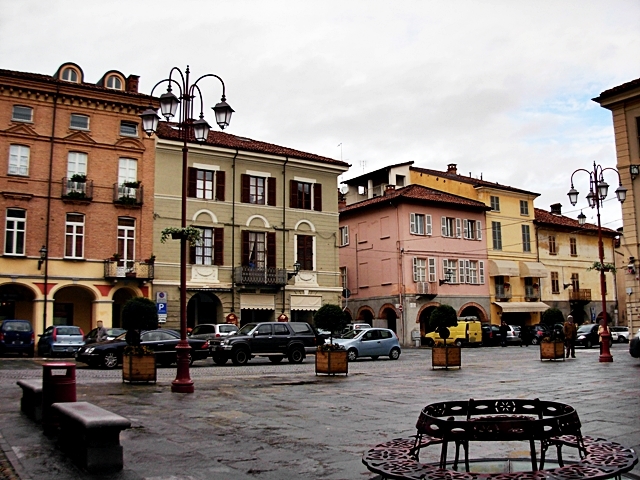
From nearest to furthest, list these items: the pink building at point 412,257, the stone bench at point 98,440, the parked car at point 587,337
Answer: the stone bench at point 98,440, the parked car at point 587,337, the pink building at point 412,257

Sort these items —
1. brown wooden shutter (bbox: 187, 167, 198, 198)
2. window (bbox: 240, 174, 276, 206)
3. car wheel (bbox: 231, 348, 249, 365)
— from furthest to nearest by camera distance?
window (bbox: 240, 174, 276, 206) < brown wooden shutter (bbox: 187, 167, 198, 198) < car wheel (bbox: 231, 348, 249, 365)

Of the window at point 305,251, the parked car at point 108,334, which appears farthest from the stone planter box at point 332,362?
the window at point 305,251

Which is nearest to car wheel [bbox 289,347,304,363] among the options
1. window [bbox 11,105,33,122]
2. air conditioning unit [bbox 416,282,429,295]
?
window [bbox 11,105,33,122]

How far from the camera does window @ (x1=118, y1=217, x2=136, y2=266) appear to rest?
36250mm

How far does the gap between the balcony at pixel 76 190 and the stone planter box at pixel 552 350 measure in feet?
75.8

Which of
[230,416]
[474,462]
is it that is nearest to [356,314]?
[230,416]

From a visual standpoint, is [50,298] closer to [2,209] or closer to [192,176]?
[2,209]

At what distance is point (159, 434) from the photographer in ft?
29.4

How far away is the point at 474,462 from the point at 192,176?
3378 cm

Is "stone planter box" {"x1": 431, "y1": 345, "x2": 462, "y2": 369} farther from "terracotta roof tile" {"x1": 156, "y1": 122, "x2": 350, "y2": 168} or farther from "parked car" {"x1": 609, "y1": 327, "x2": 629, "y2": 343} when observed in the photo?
"parked car" {"x1": 609, "y1": 327, "x2": 629, "y2": 343}

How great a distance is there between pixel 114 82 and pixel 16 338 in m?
15.4

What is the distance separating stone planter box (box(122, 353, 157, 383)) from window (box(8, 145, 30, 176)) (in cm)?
2094

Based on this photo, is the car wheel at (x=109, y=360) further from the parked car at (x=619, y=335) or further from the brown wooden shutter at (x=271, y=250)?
the parked car at (x=619, y=335)

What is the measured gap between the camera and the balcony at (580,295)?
2227 inches
